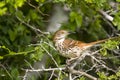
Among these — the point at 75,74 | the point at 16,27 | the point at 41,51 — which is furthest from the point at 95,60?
the point at 16,27

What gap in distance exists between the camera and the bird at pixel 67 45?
6812 millimetres

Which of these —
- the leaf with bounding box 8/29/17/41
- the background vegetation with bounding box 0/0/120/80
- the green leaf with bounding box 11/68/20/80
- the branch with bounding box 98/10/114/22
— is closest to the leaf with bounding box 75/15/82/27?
the background vegetation with bounding box 0/0/120/80

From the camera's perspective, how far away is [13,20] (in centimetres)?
732

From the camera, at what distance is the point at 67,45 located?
22.6 feet

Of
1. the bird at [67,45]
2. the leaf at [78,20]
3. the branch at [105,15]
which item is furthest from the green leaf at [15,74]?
the branch at [105,15]

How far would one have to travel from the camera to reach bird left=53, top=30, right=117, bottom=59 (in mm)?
6812

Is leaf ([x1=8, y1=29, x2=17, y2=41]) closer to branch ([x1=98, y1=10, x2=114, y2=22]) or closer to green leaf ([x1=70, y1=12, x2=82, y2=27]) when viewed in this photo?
green leaf ([x1=70, y1=12, x2=82, y2=27])

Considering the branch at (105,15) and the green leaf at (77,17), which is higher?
the green leaf at (77,17)

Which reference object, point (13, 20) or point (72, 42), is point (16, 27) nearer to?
point (13, 20)

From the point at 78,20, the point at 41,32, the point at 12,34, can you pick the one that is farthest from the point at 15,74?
the point at 78,20

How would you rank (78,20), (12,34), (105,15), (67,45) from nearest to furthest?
(67,45)
(78,20)
(12,34)
(105,15)

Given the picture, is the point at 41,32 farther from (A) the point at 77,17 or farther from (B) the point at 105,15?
(B) the point at 105,15

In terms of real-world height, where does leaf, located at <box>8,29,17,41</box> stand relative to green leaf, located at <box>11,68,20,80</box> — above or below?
above

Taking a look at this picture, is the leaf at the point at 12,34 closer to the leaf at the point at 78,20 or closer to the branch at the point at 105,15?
the leaf at the point at 78,20
